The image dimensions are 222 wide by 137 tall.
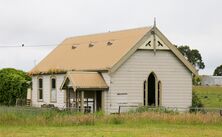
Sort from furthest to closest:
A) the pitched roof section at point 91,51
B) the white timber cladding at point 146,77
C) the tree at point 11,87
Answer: the tree at point 11,87
the pitched roof section at point 91,51
the white timber cladding at point 146,77

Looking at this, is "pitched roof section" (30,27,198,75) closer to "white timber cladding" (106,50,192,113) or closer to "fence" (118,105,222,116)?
"white timber cladding" (106,50,192,113)

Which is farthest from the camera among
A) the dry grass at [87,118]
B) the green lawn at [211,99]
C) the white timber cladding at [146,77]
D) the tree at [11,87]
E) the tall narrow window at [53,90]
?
the tree at [11,87]

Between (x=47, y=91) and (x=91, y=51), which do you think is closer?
(x=91, y=51)

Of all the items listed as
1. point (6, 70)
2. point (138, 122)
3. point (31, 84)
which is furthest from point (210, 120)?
point (6, 70)

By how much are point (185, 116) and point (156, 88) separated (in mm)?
10712

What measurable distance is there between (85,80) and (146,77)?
14.1 feet

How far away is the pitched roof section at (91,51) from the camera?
4312 cm

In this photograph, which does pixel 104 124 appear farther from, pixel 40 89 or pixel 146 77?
pixel 40 89

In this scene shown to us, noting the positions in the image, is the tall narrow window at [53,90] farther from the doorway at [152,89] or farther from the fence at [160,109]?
the fence at [160,109]

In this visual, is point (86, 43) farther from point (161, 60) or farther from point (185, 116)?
point (185, 116)

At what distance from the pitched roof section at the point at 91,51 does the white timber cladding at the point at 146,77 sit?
1.09 m

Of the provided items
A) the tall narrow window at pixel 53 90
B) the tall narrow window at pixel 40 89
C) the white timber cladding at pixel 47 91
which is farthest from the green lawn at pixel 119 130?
the tall narrow window at pixel 40 89

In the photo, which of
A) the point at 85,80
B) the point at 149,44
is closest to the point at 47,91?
the point at 85,80

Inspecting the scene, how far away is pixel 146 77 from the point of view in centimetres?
4353
